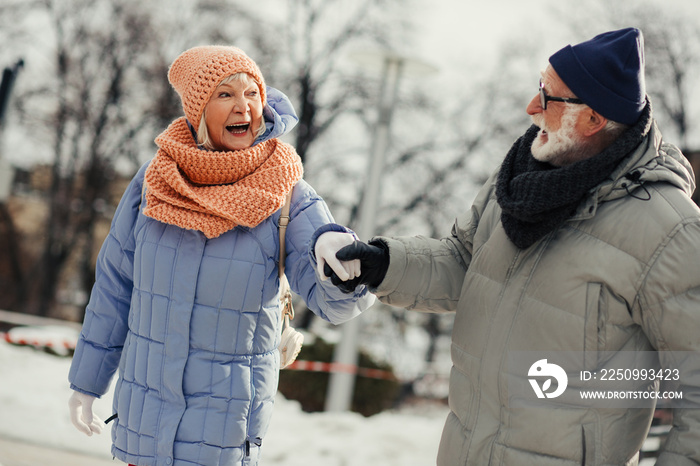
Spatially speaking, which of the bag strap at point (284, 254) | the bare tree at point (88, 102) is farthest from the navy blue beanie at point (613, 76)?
the bare tree at point (88, 102)

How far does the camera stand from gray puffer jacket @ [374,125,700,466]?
6.38 feet

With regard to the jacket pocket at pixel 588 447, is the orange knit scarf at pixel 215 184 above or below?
above

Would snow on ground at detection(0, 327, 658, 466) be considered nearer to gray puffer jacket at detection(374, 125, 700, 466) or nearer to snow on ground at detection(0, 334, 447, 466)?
snow on ground at detection(0, 334, 447, 466)

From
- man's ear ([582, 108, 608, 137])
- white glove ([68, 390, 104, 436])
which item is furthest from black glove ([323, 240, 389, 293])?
white glove ([68, 390, 104, 436])

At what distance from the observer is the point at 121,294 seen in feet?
8.96

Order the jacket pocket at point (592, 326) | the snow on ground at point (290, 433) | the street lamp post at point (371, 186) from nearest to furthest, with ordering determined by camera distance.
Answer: the jacket pocket at point (592, 326) → the snow on ground at point (290, 433) → the street lamp post at point (371, 186)

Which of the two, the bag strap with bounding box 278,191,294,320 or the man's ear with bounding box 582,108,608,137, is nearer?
the man's ear with bounding box 582,108,608,137

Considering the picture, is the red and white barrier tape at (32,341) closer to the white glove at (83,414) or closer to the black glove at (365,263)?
the white glove at (83,414)

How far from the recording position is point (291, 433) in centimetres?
632

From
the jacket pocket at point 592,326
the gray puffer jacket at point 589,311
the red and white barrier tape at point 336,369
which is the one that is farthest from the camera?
the red and white barrier tape at point 336,369

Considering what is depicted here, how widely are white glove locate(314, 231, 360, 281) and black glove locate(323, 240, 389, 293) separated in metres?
0.02

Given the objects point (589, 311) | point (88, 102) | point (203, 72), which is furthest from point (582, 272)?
point (88, 102)

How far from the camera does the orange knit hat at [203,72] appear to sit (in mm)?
2600

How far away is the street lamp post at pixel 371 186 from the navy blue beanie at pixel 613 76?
6.23 m
